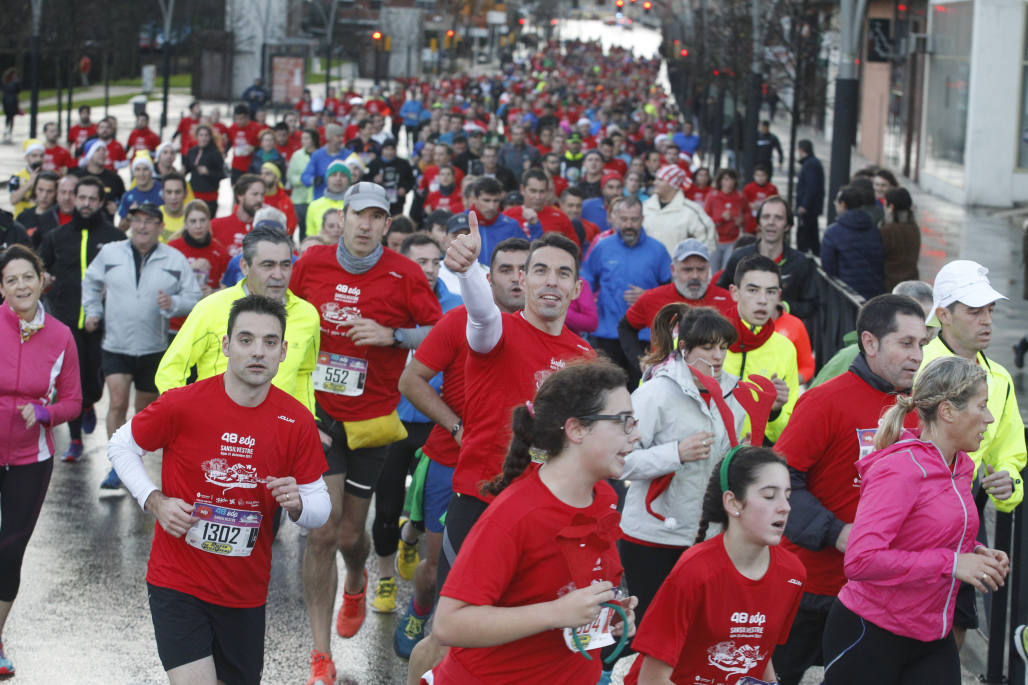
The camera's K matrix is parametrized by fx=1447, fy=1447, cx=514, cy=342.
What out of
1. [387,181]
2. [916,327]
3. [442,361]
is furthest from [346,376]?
[387,181]

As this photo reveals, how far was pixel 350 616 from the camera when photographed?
760 cm

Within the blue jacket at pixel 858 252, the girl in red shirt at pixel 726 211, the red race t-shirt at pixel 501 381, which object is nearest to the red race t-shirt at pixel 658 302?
the red race t-shirt at pixel 501 381

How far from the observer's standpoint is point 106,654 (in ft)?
23.2

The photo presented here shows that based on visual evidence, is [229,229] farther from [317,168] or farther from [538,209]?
[317,168]

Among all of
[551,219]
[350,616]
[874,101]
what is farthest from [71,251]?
[874,101]

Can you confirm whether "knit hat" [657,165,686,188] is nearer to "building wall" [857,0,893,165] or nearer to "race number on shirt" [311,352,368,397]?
"race number on shirt" [311,352,368,397]

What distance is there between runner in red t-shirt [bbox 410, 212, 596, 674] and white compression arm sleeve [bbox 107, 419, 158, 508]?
1.23 m

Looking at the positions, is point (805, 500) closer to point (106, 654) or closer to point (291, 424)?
point (291, 424)

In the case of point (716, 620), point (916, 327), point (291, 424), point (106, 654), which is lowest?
point (106, 654)

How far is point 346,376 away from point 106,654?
5.87 ft

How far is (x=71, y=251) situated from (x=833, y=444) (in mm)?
7511

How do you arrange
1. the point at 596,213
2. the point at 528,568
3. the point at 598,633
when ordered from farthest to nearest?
A: the point at 596,213
the point at 598,633
the point at 528,568

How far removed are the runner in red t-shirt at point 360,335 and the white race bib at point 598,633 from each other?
3363 mm

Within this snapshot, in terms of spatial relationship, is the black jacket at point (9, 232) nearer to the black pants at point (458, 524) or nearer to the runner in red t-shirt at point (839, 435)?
the black pants at point (458, 524)
